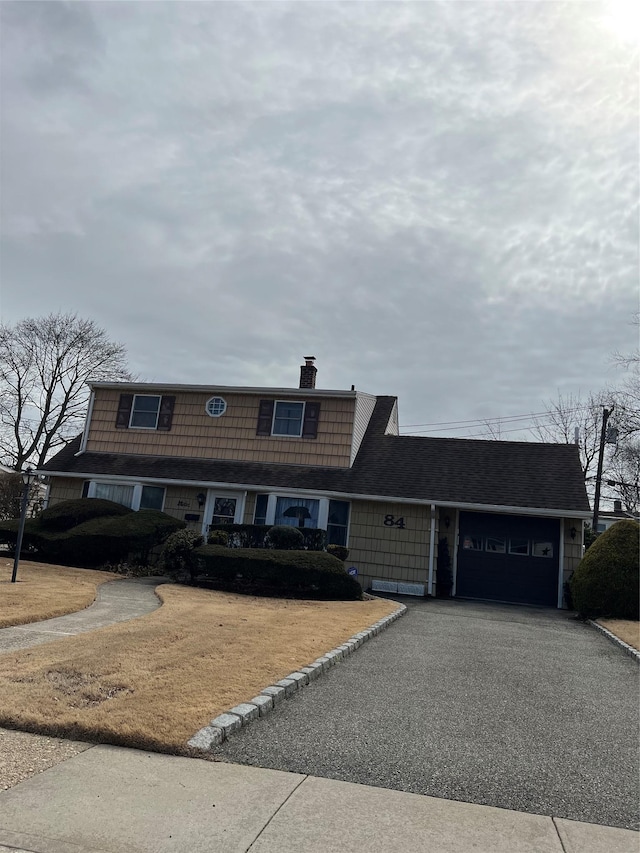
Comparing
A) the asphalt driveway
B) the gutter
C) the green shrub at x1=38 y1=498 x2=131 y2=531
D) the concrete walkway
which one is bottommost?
the concrete walkway

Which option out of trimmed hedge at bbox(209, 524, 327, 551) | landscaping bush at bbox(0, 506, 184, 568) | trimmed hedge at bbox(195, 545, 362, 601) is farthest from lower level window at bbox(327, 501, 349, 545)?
landscaping bush at bbox(0, 506, 184, 568)

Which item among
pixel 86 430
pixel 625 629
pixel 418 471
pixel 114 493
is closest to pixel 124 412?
pixel 86 430

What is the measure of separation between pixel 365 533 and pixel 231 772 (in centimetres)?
1375

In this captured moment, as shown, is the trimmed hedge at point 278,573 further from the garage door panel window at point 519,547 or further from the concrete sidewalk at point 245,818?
the concrete sidewalk at point 245,818

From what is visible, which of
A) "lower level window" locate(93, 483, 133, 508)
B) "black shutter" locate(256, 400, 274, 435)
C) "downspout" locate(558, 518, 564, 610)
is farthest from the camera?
"black shutter" locate(256, 400, 274, 435)

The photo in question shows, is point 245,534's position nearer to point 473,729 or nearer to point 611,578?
point 611,578

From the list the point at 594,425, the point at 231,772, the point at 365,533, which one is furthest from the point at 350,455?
the point at 594,425

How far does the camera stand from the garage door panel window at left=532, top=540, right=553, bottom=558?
54.6 ft

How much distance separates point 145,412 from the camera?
20.7m

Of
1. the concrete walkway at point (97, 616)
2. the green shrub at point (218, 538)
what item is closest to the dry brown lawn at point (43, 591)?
the concrete walkway at point (97, 616)

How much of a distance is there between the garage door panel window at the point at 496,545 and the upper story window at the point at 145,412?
11843 mm

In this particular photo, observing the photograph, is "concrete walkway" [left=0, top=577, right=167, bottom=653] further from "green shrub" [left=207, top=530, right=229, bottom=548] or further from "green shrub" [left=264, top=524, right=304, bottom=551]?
"green shrub" [left=264, top=524, right=304, bottom=551]

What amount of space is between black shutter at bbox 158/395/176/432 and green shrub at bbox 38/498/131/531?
3.67 metres

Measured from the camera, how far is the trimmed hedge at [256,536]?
51.8ft
